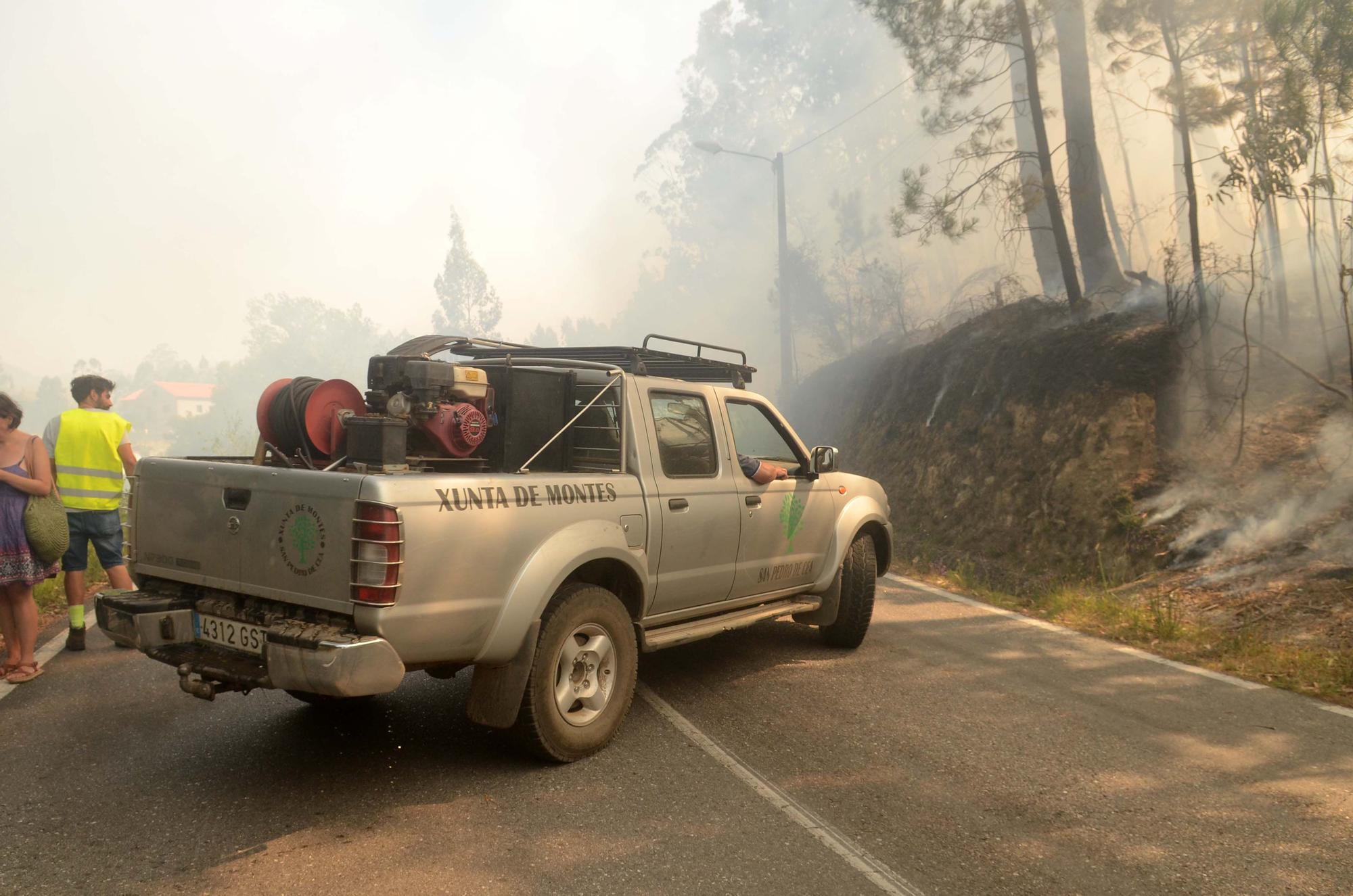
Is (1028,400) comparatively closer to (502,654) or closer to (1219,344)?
(1219,344)

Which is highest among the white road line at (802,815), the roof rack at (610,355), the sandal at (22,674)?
the roof rack at (610,355)

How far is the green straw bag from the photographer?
5.77 meters

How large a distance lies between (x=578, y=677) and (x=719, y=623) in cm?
121

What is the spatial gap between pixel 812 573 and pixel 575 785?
104 inches

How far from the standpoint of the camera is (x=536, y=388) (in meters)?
5.16

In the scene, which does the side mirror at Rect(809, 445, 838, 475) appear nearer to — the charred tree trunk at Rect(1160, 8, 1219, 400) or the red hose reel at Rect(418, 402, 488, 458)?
the red hose reel at Rect(418, 402, 488, 458)

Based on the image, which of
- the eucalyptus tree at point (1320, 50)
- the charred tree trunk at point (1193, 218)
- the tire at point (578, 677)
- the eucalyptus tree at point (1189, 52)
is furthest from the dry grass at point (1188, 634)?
the eucalyptus tree at point (1189, 52)

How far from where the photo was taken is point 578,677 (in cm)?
460

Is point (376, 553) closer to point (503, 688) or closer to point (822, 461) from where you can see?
point (503, 688)

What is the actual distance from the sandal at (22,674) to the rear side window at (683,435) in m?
4.10

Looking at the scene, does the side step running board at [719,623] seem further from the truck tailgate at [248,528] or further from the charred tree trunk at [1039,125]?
the charred tree trunk at [1039,125]

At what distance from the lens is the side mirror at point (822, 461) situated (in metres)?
6.25

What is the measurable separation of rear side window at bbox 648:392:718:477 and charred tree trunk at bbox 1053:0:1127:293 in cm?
1131

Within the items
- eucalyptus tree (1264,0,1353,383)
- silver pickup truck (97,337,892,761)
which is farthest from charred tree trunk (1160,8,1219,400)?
silver pickup truck (97,337,892,761)
